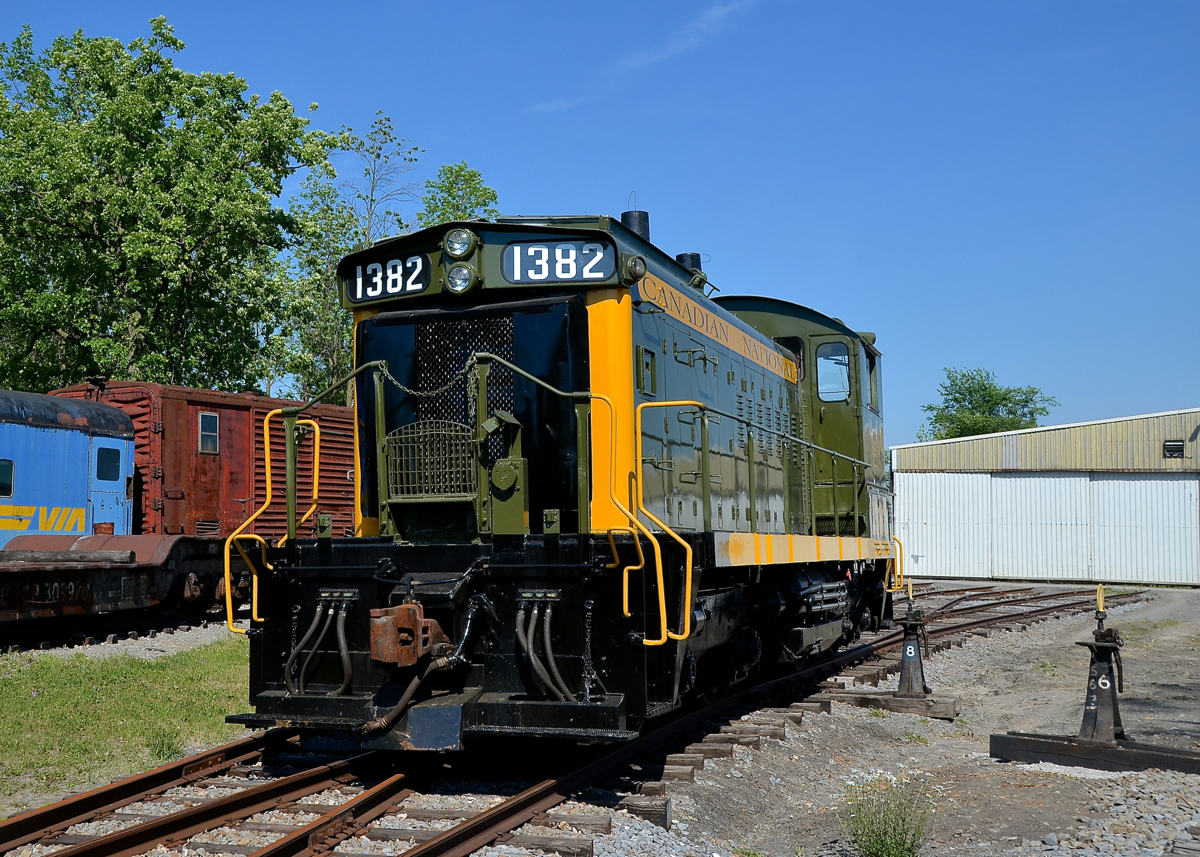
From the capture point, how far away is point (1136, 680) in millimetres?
11797

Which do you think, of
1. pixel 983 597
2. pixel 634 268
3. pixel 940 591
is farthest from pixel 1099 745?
pixel 940 591

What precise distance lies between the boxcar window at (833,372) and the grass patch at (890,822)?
5.63 meters

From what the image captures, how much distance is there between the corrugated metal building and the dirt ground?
62.9ft

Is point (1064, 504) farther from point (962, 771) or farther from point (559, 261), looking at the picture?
point (559, 261)

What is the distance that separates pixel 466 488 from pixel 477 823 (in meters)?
2.01

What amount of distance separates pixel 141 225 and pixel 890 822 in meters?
19.0

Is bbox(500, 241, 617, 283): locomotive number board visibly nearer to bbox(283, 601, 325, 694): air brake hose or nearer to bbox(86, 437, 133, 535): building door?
bbox(283, 601, 325, 694): air brake hose

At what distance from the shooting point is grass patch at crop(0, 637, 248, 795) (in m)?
6.78

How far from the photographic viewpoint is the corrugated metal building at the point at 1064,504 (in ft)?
99.9

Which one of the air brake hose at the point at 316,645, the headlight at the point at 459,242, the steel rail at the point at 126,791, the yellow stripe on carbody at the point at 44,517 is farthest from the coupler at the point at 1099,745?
the yellow stripe on carbody at the point at 44,517

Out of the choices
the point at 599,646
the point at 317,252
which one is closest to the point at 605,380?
the point at 599,646

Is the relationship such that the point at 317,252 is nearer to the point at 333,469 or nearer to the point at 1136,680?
the point at 333,469

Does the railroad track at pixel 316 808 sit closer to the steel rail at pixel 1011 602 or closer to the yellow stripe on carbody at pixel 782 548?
the yellow stripe on carbody at pixel 782 548

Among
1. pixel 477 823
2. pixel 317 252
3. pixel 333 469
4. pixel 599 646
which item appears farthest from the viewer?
pixel 317 252
